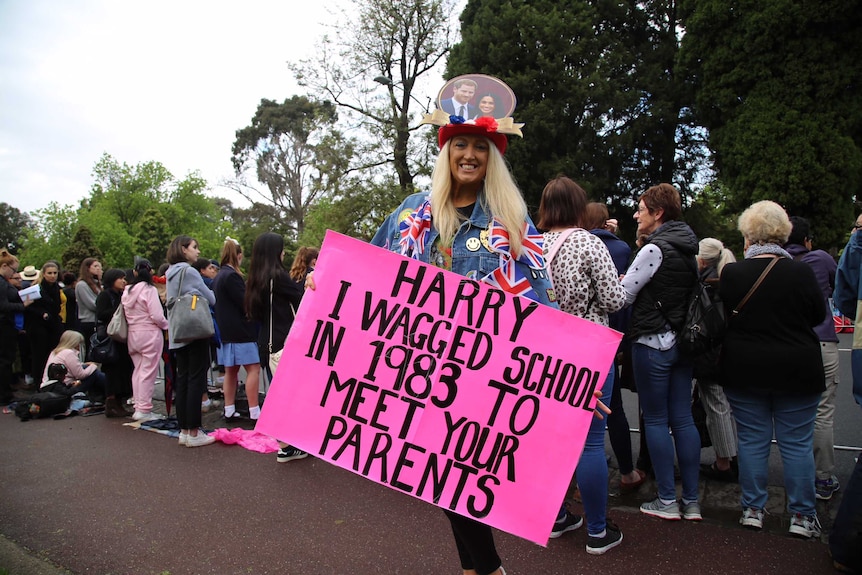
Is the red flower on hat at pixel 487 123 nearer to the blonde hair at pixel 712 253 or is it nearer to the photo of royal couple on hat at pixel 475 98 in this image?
the photo of royal couple on hat at pixel 475 98

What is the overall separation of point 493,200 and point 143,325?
217 inches

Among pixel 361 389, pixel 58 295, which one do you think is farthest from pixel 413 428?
pixel 58 295

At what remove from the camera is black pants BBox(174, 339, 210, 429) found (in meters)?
5.58

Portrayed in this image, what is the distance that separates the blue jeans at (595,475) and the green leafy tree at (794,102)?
49.9 feet

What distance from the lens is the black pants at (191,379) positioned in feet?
18.3

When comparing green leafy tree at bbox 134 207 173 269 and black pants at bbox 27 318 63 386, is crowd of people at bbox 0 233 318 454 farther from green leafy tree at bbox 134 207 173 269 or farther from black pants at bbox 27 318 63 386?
green leafy tree at bbox 134 207 173 269

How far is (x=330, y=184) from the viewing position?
69.7ft

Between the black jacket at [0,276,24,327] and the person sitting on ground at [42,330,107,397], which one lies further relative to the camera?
the black jacket at [0,276,24,327]

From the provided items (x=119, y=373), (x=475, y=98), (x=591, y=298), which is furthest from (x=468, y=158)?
(x=119, y=373)

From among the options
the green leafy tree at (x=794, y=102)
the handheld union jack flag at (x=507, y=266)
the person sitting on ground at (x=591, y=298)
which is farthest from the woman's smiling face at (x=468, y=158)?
the green leafy tree at (x=794, y=102)

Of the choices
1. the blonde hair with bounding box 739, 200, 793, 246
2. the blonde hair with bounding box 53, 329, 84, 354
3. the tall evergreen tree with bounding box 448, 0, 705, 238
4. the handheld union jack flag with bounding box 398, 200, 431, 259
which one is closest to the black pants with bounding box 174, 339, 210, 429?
the blonde hair with bounding box 53, 329, 84, 354

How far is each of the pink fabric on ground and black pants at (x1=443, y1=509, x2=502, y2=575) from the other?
3.52 meters

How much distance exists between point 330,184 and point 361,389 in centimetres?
1966

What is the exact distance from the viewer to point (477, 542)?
2.31 meters
